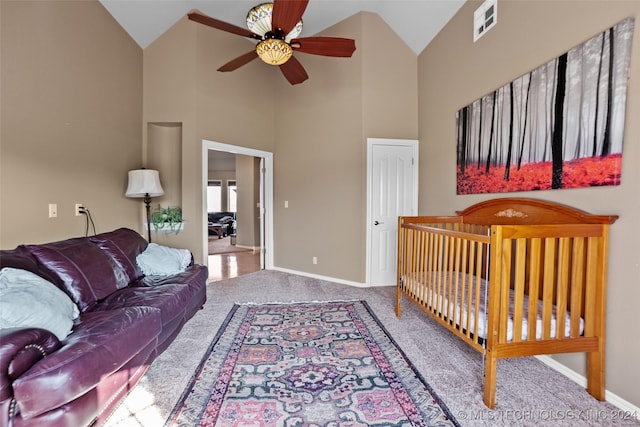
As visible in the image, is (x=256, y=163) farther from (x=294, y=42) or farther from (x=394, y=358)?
(x=394, y=358)

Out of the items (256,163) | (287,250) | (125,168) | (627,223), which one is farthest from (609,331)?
(256,163)

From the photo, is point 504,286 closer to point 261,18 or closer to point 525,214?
point 525,214

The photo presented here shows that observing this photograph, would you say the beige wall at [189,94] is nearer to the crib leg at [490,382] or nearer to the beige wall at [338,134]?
the beige wall at [338,134]

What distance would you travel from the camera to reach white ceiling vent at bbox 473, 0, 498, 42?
2.37 metres

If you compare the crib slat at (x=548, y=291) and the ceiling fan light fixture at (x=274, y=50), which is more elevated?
the ceiling fan light fixture at (x=274, y=50)

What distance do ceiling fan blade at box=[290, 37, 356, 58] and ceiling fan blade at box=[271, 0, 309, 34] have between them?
0.22m

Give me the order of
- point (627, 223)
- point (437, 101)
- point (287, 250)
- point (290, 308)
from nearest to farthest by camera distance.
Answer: point (627, 223) < point (290, 308) < point (437, 101) < point (287, 250)

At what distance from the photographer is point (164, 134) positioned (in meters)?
3.78

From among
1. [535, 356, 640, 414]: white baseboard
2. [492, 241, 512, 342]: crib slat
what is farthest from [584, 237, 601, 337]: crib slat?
[492, 241, 512, 342]: crib slat

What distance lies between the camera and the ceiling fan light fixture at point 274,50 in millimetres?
2275

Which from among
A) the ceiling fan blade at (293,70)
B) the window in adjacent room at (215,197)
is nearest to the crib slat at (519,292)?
the ceiling fan blade at (293,70)

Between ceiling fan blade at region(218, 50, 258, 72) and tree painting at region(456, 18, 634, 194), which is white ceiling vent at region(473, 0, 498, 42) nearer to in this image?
tree painting at region(456, 18, 634, 194)

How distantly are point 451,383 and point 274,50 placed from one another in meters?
2.72

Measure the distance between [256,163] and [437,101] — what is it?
4184 mm
